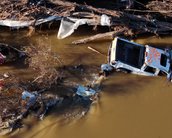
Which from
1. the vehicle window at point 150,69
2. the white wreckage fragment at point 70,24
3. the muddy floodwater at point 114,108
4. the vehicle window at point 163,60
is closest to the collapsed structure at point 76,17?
the white wreckage fragment at point 70,24

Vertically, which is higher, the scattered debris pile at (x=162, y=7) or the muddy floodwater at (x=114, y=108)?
the scattered debris pile at (x=162, y=7)

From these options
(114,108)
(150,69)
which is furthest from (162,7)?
(114,108)

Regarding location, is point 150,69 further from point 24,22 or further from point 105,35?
point 24,22

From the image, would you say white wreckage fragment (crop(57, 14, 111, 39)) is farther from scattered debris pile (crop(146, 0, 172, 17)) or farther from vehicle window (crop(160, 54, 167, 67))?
vehicle window (crop(160, 54, 167, 67))

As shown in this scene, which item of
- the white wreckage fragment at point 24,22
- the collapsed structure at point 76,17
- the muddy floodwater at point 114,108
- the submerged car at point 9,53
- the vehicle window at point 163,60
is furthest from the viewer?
the white wreckage fragment at point 24,22

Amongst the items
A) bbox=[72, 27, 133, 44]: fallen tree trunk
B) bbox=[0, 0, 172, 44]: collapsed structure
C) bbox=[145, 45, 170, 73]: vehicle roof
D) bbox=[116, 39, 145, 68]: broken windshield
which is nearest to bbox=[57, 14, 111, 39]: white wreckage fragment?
bbox=[0, 0, 172, 44]: collapsed structure

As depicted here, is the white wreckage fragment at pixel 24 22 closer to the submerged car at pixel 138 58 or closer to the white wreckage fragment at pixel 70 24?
the white wreckage fragment at pixel 70 24
